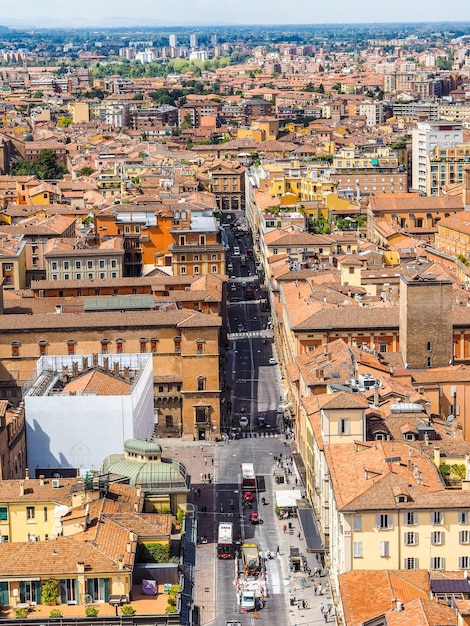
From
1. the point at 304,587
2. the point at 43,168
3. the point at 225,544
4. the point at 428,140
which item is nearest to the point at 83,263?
the point at 225,544

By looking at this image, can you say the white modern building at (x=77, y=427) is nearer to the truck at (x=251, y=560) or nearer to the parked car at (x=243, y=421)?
the truck at (x=251, y=560)

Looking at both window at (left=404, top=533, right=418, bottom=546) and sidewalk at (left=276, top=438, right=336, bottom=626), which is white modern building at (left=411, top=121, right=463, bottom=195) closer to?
sidewalk at (left=276, top=438, right=336, bottom=626)

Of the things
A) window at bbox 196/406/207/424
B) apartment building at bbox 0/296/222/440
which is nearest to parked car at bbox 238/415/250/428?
apartment building at bbox 0/296/222/440

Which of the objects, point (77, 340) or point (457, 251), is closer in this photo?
point (77, 340)

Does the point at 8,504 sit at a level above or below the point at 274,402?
above

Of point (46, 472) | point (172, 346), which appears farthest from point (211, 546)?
point (172, 346)

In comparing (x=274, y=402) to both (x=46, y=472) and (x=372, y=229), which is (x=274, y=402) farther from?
Result: (x=372, y=229)
